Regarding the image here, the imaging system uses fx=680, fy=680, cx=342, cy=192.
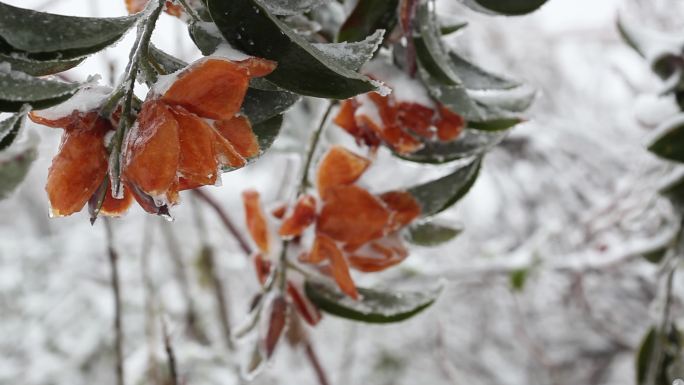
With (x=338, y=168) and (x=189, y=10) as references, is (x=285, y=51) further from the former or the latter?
(x=338, y=168)

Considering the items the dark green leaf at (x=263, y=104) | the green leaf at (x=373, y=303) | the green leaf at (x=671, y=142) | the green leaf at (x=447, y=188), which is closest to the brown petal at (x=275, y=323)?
the green leaf at (x=373, y=303)

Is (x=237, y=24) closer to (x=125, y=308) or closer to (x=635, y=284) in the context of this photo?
(x=125, y=308)

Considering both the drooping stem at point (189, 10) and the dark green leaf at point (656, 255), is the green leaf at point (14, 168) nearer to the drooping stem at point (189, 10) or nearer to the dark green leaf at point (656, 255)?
the drooping stem at point (189, 10)

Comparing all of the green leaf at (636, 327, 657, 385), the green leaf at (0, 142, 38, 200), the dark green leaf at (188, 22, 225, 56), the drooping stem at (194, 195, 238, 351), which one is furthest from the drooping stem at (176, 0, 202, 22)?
the drooping stem at (194, 195, 238, 351)

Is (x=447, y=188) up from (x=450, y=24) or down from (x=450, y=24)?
down

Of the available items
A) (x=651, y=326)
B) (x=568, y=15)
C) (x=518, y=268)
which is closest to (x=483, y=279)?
(x=518, y=268)

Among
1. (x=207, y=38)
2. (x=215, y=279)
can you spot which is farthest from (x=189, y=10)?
(x=215, y=279)
